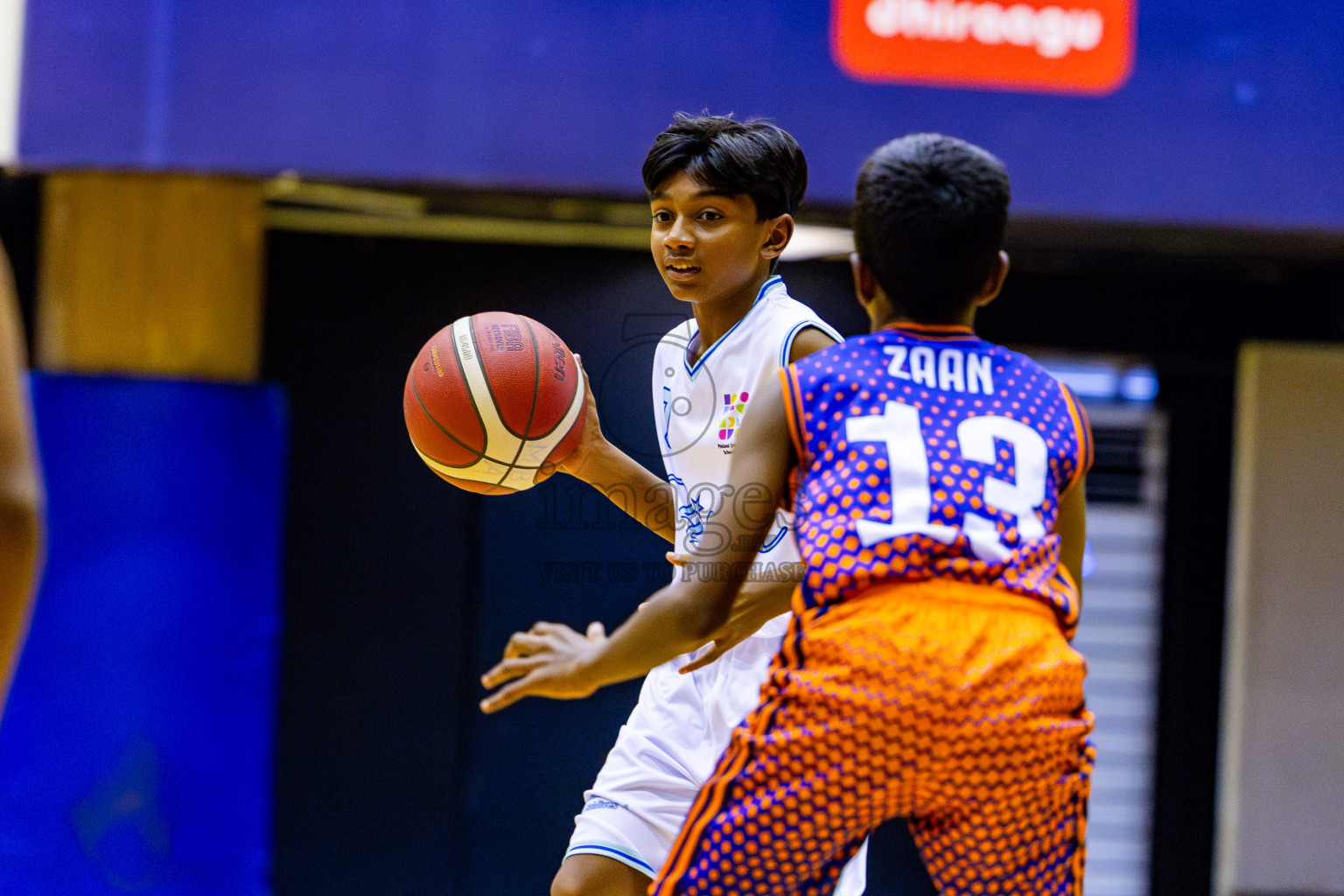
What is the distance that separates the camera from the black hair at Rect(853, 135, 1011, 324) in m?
2.16

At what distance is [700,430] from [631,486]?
0.22 meters

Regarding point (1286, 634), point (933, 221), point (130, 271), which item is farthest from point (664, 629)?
point (1286, 634)

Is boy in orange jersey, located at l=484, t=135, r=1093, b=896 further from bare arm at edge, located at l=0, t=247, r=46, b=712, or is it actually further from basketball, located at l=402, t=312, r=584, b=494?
bare arm at edge, located at l=0, t=247, r=46, b=712

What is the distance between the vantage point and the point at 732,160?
2859 millimetres

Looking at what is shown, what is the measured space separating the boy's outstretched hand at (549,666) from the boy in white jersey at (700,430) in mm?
627

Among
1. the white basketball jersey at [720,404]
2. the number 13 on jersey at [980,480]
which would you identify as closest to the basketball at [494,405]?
the white basketball jersey at [720,404]

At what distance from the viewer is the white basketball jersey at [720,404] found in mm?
2828

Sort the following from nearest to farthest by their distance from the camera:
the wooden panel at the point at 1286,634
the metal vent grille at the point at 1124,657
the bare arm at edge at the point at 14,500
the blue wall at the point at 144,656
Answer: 1. the bare arm at edge at the point at 14,500
2. the blue wall at the point at 144,656
3. the wooden panel at the point at 1286,634
4. the metal vent grille at the point at 1124,657

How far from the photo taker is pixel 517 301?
5012mm

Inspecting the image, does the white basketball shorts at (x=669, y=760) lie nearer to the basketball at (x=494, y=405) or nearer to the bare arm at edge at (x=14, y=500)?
the basketball at (x=494, y=405)

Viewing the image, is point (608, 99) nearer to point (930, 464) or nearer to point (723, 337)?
point (723, 337)

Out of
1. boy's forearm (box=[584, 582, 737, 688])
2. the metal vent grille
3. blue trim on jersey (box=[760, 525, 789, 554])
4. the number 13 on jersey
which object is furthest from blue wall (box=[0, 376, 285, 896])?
the metal vent grille

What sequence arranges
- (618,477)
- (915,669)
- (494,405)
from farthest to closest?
(618,477) < (494,405) < (915,669)

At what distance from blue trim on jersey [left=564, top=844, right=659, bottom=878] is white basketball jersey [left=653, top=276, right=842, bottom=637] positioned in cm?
54
